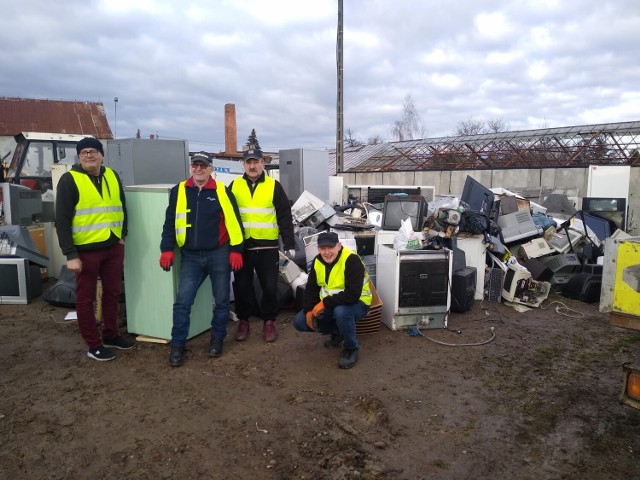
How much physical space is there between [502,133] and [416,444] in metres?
20.1

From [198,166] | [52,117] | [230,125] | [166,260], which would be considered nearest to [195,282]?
[166,260]

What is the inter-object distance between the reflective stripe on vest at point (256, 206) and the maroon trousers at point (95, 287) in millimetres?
1078

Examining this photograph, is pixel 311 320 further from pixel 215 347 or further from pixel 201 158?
pixel 201 158

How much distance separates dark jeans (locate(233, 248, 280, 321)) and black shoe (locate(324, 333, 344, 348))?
60cm

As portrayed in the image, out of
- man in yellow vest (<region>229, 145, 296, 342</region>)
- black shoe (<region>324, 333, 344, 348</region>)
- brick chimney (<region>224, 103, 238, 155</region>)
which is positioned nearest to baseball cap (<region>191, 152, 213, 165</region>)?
man in yellow vest (<region>229, 145, 296, 342</region>)

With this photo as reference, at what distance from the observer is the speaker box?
5168 millimetres

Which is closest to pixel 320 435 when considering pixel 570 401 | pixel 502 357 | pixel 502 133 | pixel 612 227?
pixel 570 401

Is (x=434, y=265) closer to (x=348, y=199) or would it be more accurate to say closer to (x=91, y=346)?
(x=91, y=346)

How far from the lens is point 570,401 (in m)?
3.23

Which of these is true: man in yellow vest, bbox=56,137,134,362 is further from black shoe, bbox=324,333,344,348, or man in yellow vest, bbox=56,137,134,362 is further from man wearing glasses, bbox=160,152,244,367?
black shoe, bbox=324,333,344,348

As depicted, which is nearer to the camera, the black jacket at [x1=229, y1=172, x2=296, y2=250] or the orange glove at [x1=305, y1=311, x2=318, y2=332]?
the orange glove at [x1=305, y1=311, x2=318, y2=332]

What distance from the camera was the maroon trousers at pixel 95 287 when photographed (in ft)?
11.6

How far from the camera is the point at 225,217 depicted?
3729mm

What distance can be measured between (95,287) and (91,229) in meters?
0.49
